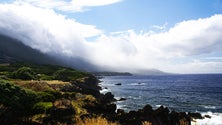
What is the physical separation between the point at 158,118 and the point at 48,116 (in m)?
19.9

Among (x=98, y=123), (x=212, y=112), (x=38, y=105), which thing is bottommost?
(x=212, y=112)

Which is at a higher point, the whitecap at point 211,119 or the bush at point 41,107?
the bush at point 41,107

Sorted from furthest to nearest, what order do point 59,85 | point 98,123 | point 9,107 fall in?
point 59,85, point 9,107, point 98,123

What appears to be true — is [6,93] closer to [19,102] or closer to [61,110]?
[19,102]

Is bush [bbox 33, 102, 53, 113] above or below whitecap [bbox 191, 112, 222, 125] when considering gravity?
above

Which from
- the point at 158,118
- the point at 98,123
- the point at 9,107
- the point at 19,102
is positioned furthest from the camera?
the point at 158,118

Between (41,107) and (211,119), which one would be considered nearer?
(41,107)

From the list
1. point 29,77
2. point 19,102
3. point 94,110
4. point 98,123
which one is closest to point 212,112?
point 94,110

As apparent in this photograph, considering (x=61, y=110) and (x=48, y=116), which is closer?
(x=48, y=116)

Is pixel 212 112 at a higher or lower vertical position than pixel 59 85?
lower

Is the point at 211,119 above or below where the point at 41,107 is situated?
below

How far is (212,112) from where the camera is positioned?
64562 mm

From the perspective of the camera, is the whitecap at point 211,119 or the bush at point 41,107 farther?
the whitecap at point 211,119

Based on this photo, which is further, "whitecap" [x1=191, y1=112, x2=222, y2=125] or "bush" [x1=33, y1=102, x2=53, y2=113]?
"whitecap" [x1=191, y1=112, x2=222, y2=125]
